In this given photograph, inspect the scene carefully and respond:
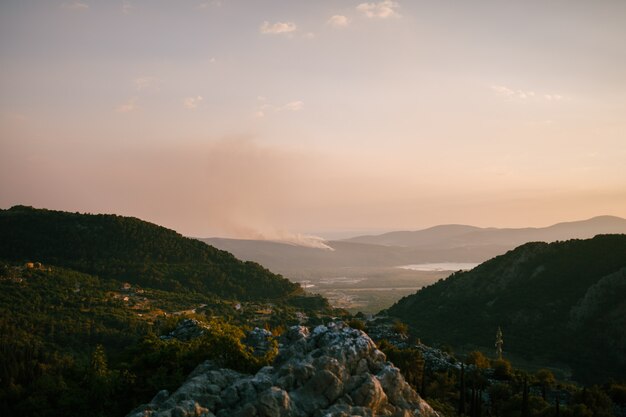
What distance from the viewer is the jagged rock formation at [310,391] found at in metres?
19.1

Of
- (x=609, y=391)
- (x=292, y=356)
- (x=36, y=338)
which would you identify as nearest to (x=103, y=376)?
(x=292, y=356)

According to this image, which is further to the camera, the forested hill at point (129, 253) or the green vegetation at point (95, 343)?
the forested hill at point (129, 253)

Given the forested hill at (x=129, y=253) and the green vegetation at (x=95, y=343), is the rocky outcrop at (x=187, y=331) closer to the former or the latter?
the green vegetation at (x=95, y=343)

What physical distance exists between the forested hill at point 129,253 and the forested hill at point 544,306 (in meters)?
A: 46.7

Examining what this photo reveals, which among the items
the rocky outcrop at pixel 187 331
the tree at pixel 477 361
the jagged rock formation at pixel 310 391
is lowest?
the tree at pixel 477 361

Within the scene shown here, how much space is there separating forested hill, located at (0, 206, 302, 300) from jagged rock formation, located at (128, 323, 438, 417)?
331ft

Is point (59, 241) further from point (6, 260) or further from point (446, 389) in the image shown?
point (446, 389)

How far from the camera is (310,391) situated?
68.1 feet

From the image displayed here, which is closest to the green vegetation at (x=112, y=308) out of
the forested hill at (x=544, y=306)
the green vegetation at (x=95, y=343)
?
the green vegetation at (x=95, y=343)

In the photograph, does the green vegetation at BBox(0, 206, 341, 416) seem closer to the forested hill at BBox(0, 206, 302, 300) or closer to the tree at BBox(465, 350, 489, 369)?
the forested hill at BBox(0, 206, 302, 300)

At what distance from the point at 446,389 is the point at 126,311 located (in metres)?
71.9

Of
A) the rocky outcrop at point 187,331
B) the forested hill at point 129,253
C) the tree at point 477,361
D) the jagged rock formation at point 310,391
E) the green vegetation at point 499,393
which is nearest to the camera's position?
Result: the jagged rock formation at point 310,391

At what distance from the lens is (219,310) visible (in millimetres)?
98875

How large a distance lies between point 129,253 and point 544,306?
367 feet
